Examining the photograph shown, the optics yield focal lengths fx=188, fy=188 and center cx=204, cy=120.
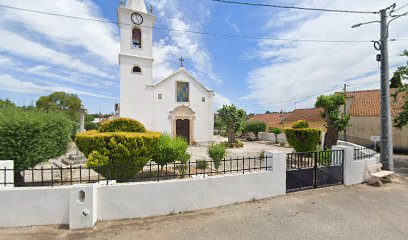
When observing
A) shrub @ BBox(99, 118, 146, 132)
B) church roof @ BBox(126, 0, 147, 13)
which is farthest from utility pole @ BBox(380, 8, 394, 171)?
church roof @ BBox(126, 0, 147, 13)

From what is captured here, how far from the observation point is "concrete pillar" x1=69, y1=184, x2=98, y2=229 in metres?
3.92

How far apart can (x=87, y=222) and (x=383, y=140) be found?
34.8 ft

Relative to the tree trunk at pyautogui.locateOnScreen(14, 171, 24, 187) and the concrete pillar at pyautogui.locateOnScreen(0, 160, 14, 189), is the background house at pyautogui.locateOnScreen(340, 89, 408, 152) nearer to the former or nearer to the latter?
the concrete pillar at pyautogui.locateOnScreen(0, 160, 14, 189)

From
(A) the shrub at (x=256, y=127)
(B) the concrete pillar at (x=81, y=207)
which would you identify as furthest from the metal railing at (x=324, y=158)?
(A) the shrub at (x=256, y=127)

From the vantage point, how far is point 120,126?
21.2 feet

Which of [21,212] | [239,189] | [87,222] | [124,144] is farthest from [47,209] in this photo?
[239,189]

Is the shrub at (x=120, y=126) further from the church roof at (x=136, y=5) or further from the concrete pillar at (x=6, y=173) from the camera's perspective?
the church roof at (x=136, y=5)

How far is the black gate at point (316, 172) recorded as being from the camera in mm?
6066

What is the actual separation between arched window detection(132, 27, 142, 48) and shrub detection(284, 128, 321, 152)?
1433 centimetres

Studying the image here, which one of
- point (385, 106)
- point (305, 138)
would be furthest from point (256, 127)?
point (385, 106)

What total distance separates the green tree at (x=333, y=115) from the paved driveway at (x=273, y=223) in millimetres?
6281

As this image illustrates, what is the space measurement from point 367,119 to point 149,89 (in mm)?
20494

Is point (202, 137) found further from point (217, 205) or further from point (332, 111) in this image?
point (217, 205)

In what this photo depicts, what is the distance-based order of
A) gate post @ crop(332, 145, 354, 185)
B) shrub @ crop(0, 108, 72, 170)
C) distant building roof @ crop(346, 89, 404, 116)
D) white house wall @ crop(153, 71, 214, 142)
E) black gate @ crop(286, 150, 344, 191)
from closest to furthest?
shrub @ crop(0, 108, 72, 170) < black gate @ crop(286, 150, 344, 191) < gate post @ crop(332, 145, 354, 185) < white house wall @ crop(153, 71, 214, 142) < distant building roof @ crop(346, 89, 404, 116)
